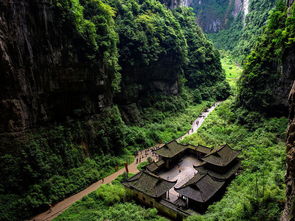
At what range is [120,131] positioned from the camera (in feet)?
110

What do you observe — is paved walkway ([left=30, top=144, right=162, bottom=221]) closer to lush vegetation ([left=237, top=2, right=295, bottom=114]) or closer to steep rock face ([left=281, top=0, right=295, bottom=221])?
steep rock face ([left=281, top=0, right=295, bottom=221])

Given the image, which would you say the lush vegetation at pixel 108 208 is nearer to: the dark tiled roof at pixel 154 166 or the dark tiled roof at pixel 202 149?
the dark tiled roof at pixel 154 166

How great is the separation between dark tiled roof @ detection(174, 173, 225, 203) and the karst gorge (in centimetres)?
11

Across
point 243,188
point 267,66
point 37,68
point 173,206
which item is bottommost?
point 173,206

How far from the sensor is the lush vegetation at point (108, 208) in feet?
67.3

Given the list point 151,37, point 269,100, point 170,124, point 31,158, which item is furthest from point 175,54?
point 31,158

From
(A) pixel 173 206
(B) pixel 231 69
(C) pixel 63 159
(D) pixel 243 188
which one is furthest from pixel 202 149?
(B) pixel 231 69

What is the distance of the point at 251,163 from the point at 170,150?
32.4ft

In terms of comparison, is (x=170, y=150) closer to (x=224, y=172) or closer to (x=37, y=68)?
(x=224, y=172)

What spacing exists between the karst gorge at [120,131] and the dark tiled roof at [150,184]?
0.47 ft

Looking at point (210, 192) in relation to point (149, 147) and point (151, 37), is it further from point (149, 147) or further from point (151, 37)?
point (151, 37)

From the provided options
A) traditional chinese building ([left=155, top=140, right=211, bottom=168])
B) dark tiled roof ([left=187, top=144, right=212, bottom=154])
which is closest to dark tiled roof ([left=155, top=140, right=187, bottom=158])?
traditional chinese building ([left=155, top=140, right=211, bottom=168])

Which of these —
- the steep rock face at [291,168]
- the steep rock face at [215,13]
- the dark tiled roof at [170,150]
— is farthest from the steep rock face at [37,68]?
the steep rock face at [215,13]

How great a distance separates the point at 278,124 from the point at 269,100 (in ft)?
15.3
